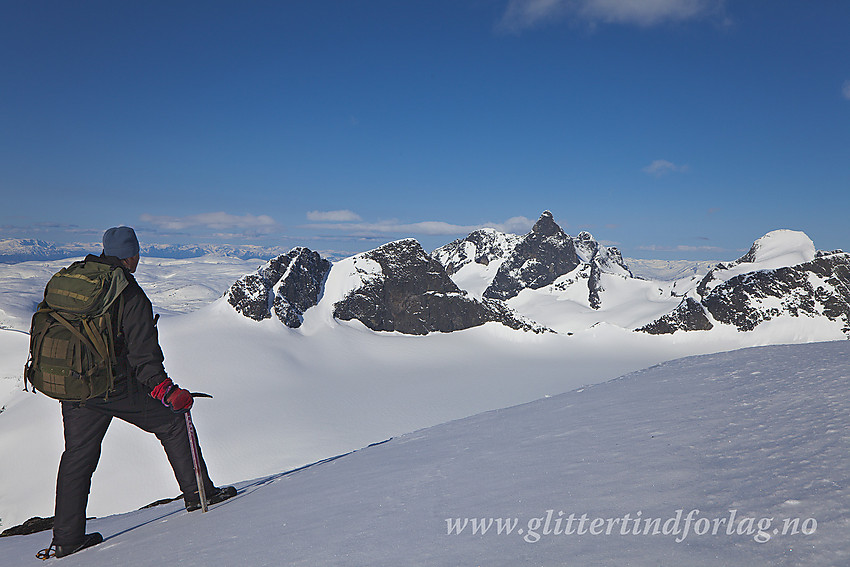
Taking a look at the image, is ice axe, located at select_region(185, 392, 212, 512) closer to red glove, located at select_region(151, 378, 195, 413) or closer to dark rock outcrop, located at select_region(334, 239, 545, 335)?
red glove, located at select_region(151, 378, 195, 413)

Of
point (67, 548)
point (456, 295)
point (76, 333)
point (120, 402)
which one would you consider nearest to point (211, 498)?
point (67, 548)

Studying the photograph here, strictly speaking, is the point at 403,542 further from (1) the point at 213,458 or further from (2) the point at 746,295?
(2) the point at 746,295

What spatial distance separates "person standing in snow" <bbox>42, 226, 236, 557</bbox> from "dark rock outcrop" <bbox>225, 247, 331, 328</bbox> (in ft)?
207

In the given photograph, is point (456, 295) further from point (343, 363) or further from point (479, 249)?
point (479, 249)

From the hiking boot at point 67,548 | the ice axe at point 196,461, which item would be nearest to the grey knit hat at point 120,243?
the ice axe at point 196,461

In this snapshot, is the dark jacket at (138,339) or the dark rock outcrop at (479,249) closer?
the dark jacket at (138,339)

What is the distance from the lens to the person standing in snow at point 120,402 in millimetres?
4367

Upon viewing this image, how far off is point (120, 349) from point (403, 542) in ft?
11.0

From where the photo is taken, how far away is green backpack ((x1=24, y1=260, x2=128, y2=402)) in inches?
159

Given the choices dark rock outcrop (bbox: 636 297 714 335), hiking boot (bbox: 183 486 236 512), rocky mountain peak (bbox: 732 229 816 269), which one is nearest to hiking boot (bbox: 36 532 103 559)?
hiking boot (bbox: 183 486 236 512)

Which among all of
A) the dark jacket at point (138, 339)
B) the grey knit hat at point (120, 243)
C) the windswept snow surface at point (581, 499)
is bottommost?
the windswept snow surface at point (581, 499)

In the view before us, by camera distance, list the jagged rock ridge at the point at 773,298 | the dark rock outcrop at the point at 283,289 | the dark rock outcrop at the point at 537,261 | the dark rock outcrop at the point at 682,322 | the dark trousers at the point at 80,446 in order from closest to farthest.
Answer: the dark trousers at the point at 80,446 → the dark rock outcrop at the point at 283,289 → the jagged rock ridge at the point at 773,298 → the dark rock outcrop at the point at 682,322 → the dark rock outcrop at the point at 537,261

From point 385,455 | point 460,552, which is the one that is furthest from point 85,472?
point 460,552

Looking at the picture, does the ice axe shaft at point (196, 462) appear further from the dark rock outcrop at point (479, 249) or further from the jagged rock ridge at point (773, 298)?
the dark rock outcrop at point (479, 249)
